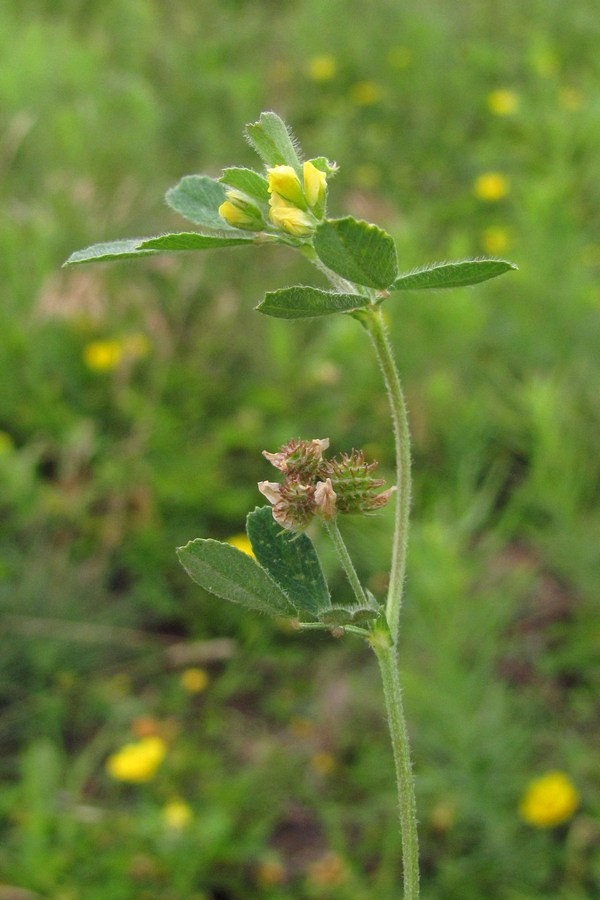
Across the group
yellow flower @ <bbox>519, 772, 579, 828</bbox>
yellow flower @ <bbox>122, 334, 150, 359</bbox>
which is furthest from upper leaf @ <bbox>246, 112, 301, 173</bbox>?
yellow flower @ <bbox>122, 334, 150, 359</bbox>

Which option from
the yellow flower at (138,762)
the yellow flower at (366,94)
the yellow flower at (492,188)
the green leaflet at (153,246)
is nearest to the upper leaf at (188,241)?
the green leaflet at (153,246)

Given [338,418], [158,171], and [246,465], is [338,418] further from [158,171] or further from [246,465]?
[158,171]

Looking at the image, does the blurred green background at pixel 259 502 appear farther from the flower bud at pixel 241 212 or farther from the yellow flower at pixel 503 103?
the flower bud at pixel 241 212

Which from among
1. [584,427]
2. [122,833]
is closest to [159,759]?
[122,833]

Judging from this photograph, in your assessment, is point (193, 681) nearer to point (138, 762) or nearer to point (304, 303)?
point (138, 762)

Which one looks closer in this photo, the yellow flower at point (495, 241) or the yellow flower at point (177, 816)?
the yellow flower at point (177, 816)

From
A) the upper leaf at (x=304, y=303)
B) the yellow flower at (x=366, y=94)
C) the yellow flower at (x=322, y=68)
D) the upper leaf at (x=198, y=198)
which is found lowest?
the upper leaf at (x=304, y=303)

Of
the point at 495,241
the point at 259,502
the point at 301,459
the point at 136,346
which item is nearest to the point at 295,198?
Result: the point at 301,459
